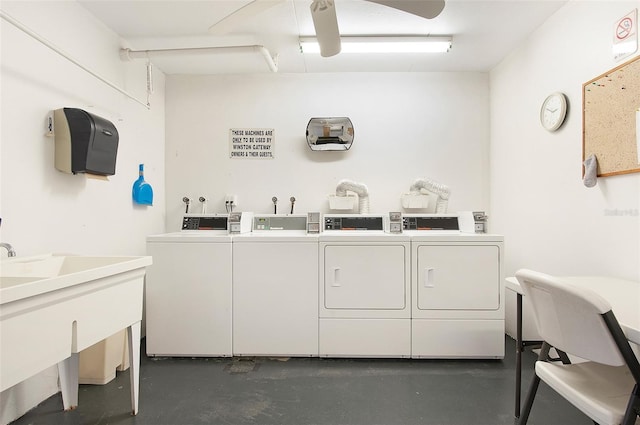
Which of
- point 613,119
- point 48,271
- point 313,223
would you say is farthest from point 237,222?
point 613,119

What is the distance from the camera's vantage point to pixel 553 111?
7.34 ft

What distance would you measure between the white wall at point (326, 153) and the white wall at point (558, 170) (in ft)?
0.98

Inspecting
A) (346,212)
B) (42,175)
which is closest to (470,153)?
(346,212)

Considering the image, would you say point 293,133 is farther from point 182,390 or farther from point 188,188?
point 182,390

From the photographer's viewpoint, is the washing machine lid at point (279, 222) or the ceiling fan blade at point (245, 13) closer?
the ceiling fan blade at point (245, 13)

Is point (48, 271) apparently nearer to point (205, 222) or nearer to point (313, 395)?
point (205, 222)

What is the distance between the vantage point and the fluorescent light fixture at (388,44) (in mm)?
2443

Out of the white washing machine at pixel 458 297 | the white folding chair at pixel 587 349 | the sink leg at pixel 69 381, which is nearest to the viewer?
the white folding chair at pixel 587 349

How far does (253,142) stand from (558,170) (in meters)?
2.59

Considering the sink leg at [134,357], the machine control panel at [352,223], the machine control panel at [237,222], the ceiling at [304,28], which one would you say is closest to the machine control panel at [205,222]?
the machine control panel at [237,222]

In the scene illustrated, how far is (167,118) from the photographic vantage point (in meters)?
3.16

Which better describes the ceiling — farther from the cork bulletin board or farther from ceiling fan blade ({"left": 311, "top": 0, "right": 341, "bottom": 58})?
the cork bulletin board

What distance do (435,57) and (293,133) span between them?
1.49m

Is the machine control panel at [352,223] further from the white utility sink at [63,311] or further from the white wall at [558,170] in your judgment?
the white utility sink at [63,311]
